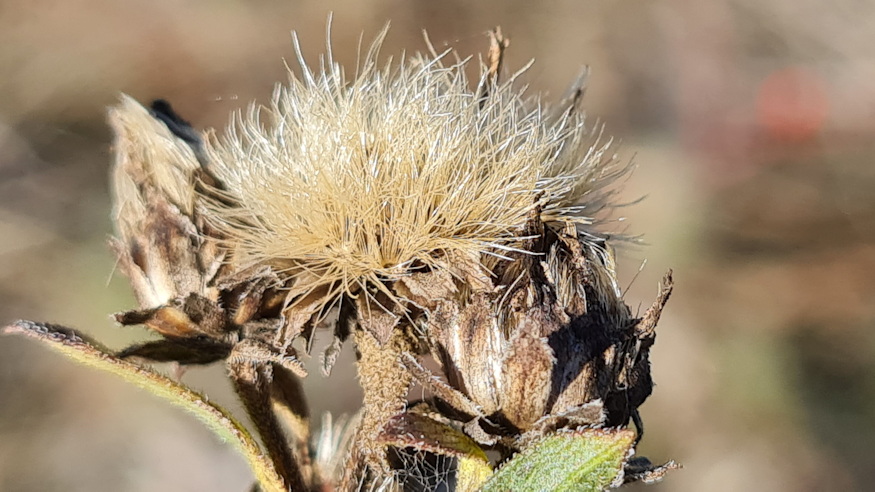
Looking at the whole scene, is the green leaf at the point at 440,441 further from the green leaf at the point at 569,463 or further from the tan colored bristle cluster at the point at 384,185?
the tan colored bristle cluster at the point at 384,185

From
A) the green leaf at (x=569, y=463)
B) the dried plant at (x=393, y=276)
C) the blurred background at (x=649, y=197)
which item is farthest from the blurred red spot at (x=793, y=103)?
the green leaf at (x=569, y=463)

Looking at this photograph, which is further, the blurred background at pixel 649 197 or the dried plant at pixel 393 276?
the blurred background at pixel 649 197

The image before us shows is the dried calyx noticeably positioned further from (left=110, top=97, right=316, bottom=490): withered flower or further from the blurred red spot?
the blurred red spot

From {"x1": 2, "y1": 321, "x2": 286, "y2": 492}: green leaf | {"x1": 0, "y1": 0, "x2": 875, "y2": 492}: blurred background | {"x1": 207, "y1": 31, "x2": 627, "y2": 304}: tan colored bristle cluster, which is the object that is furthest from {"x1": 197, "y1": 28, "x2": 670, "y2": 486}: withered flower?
{"x1": 0, "y1": 0, "x2": 875, "y2": 492}: blurred background

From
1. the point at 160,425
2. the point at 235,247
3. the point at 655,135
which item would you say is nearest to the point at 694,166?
the point at 655,135

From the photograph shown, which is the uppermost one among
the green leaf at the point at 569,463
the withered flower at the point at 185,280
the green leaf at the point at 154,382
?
the withered flower at the point at 185,280

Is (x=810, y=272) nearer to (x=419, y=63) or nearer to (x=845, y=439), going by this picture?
(x=845, y=439)

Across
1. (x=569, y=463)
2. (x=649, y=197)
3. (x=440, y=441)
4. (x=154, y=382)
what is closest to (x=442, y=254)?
(x=440, y=441)
